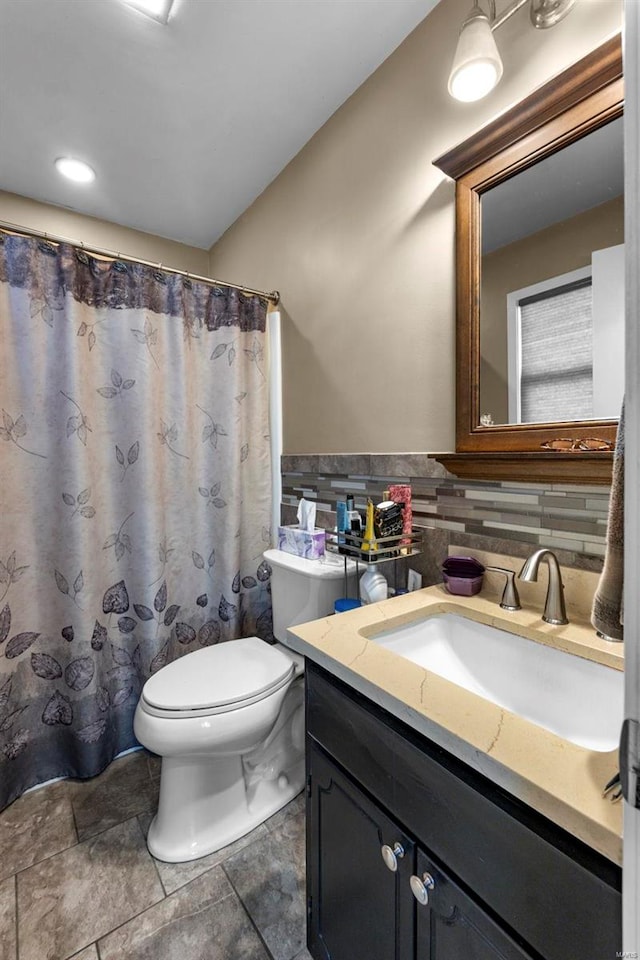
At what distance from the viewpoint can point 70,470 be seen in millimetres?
1523

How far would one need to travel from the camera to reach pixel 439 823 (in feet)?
2.02

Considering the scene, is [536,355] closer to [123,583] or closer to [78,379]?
[78,379]

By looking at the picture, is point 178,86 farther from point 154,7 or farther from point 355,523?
point 355,523

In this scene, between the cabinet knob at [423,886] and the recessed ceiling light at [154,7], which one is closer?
the cabinet knob at [423,886]

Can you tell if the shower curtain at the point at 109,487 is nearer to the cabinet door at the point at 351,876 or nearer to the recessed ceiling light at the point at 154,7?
the recessed ceiling light at the point at 154,7

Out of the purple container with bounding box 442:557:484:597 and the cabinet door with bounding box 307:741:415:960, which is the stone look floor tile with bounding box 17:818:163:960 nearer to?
the cabinet door with bounding box 307:741:415:960

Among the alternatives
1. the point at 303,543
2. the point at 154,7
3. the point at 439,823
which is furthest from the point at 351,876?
the point at 154,7

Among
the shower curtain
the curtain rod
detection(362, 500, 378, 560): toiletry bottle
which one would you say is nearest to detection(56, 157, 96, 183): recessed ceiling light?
the curtain rod

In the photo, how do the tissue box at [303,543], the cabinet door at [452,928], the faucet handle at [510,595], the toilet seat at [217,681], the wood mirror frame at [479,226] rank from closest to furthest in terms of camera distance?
the cabinet door at [452,928] < the wood mirror frame at [479,226] < the faucet handle at [510,595] < the toilet seat at [217,681] < the tissue box at [303,543]

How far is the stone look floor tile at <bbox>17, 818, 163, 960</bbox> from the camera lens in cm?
105

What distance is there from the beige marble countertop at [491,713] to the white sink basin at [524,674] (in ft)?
0.09

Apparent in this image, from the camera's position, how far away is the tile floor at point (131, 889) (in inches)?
40.6

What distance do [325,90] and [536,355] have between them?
129 centimetres

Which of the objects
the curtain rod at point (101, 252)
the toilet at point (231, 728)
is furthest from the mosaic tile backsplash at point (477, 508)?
the curtain rod at point (101, 252)
